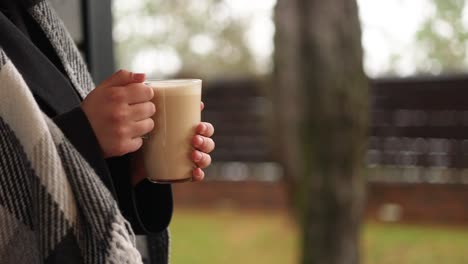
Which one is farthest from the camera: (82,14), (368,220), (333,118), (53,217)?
(368,220)

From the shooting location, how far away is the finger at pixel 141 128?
1.88ft

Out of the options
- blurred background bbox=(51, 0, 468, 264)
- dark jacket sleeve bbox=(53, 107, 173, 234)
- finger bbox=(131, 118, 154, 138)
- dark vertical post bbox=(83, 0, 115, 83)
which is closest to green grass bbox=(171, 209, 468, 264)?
blurred background bbox=(51, 0, 468, 264)

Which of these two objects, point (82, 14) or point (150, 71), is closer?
point (82, 14)

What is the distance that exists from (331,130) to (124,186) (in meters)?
1.42

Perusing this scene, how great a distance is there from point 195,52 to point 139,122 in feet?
11.6

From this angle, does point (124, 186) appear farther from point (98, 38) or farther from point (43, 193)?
point (98, 38)

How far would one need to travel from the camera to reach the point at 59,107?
2.04 feet

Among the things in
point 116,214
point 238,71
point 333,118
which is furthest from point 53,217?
point 238,71

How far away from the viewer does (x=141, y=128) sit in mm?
577

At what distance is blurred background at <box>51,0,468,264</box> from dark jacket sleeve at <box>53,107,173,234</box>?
1758 mm

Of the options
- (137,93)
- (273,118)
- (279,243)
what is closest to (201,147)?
(137,93)

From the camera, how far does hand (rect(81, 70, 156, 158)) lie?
0.56m

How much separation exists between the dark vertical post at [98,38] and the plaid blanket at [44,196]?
1.44ft

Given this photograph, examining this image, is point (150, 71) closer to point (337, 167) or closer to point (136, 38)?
point (136, 38)
